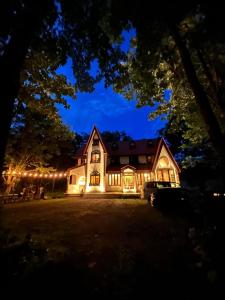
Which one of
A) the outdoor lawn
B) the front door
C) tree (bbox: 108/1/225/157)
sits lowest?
the outdoor lawn

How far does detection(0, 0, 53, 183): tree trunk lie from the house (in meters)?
23.7

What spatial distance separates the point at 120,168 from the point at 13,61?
25.7 m

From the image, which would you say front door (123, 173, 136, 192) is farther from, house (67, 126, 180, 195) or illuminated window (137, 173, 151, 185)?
illuminated window (137, 173, 151, 185)

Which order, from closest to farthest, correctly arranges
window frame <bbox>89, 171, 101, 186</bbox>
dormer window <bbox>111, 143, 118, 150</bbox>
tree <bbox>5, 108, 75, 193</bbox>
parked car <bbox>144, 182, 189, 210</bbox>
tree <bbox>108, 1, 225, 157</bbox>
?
tree <bbox>108, 1, 225, 157</bbox> → parked car <bbox>144, 182, 189, 210</bbox> → tree <bbox>5, 108, 75, 193</bbox> → window frame <bbox>89, 171, 101, 186</bbox> → dormer window <bbox>111, 143, 118, 150</bbox>

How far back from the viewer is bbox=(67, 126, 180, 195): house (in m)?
25.8

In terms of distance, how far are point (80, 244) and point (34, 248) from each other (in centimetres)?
144

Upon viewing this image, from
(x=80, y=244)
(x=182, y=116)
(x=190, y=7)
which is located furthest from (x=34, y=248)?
(x=182, y=116)

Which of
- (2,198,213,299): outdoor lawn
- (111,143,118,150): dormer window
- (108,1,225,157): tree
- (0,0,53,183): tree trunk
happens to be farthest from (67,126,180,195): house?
(0,0,53,183): tree trunk

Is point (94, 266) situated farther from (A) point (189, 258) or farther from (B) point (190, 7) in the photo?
(B) point (190, 7)

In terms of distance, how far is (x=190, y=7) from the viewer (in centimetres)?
430

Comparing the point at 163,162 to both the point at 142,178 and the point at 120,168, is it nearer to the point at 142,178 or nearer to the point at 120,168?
the point at 142,178

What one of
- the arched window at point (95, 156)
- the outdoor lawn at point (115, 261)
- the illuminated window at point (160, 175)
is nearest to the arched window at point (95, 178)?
the arched window at point (95, 156)

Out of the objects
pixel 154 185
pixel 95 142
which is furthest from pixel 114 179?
pixel 154 185

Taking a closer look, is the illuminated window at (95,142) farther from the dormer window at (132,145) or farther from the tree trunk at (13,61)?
the tree trunk at (13,61)
